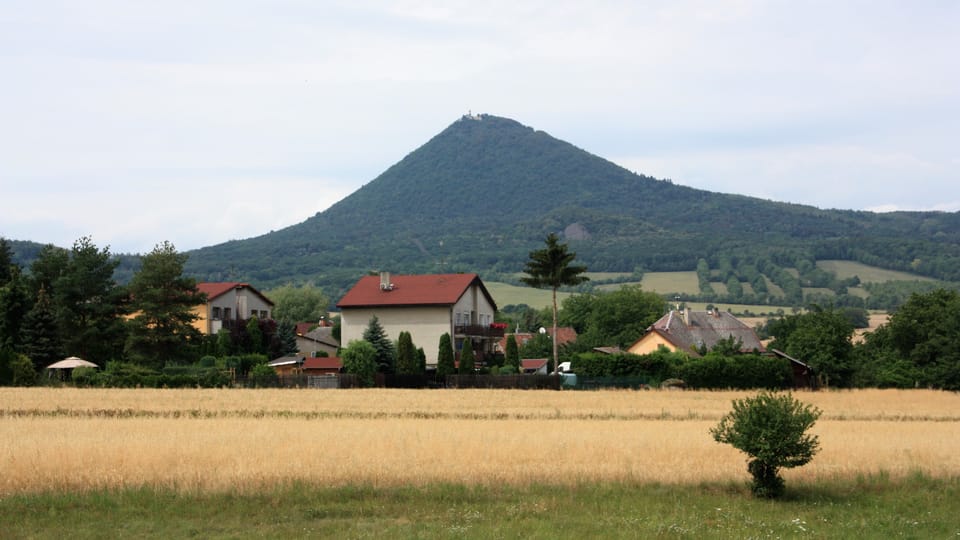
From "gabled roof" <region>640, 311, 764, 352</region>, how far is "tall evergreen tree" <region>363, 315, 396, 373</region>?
24105 millimetres

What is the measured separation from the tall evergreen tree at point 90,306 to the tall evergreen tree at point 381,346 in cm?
1834

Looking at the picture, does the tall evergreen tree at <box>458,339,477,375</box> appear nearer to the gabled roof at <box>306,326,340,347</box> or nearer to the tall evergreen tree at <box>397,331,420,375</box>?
the tall evergreen tree at <box>397,331,420,375</box>

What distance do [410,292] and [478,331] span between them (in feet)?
22.3

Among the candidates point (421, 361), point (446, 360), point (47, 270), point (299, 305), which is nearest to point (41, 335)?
point (47, 270)

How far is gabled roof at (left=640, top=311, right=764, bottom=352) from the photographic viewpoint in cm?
9000

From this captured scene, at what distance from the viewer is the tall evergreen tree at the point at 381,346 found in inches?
3088

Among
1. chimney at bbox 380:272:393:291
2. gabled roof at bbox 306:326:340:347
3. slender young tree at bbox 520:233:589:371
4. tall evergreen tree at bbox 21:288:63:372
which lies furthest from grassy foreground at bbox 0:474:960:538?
gabled roof at bbox 306:326:340:347

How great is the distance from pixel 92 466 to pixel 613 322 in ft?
376

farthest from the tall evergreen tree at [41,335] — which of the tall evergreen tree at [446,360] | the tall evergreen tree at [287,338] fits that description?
the tall evergreen tree at [446,360]

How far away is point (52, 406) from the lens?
135 feet

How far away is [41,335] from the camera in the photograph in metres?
69.4

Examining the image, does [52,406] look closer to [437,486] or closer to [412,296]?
[437,486]

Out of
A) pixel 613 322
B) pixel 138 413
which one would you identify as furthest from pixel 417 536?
pixel 613 322

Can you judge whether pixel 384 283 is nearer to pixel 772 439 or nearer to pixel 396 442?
pixel 396 442
